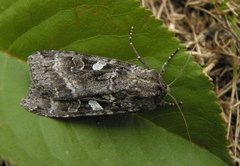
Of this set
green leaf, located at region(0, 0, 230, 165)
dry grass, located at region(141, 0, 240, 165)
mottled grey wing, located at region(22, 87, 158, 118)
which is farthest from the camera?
dry grass, located at region(141, 0, 240, 165)

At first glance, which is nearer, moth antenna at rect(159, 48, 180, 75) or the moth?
moth antenna at rect(159, 48, 180, 75)

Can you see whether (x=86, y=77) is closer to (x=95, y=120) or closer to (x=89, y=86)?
(x=89, y=86)

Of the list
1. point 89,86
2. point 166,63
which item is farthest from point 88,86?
point 166,63

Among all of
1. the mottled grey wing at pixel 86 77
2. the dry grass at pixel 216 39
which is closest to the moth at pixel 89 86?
the mottled grey wing at pixel 86 77

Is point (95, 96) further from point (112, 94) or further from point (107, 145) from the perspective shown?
point (107, 145)

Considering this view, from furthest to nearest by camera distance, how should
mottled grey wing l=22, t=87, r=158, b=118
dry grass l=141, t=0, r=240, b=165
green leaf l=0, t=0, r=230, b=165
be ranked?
dry grass l=141, t=0, r=240, b=165, mottled grey wing l=22, t=87, r=158, b=118, green leaf l=0, t=0, r=230, b=165

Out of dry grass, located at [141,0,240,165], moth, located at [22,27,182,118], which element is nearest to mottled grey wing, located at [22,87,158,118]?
moth, located at [22,27,182,118]

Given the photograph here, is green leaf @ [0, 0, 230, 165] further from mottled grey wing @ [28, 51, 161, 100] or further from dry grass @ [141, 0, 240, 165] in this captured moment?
dry grass @ [141, 0, 240, 165]

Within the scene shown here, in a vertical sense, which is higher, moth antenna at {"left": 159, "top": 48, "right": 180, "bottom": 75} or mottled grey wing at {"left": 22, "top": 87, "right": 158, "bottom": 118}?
moth antenna at {"left": 159, "top": 48, "right": 180, "bottom": 75}
